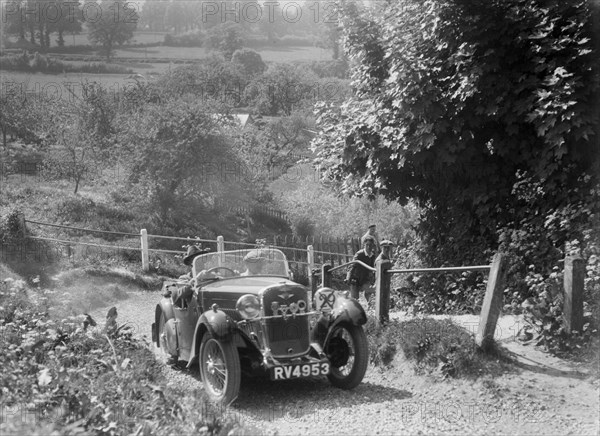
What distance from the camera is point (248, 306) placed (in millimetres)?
8539

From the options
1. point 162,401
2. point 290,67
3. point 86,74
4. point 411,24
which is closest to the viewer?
point 162,401

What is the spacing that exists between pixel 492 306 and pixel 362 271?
17.7ft

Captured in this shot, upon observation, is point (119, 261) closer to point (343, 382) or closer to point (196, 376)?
point (196, 376)

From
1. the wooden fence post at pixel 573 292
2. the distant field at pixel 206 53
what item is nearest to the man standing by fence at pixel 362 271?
the wooden fence post at pixel 573 292

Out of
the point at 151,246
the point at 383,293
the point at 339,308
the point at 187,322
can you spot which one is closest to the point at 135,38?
the point at 151,246

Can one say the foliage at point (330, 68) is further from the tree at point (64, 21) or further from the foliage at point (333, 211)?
the foliage at point (333, 211)

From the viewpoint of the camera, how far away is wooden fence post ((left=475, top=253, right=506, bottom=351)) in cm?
852

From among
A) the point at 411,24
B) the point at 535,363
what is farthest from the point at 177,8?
the point at 535,363

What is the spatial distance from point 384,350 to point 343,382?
1.05 m

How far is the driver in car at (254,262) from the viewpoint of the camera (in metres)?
9.77

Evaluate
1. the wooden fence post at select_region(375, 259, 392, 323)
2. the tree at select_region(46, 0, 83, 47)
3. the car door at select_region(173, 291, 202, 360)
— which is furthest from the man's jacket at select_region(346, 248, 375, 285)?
the tree at select_region(46, 0, 83, 47)

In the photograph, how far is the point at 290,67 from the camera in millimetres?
71500

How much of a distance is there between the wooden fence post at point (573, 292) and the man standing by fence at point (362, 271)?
541 centimetres

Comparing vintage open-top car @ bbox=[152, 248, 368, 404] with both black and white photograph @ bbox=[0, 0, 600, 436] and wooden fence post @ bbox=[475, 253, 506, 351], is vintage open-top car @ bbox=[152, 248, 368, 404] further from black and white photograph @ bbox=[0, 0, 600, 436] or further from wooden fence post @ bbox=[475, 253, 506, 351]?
wooden fence post @ bbox=[475, 253, 506, 351]
